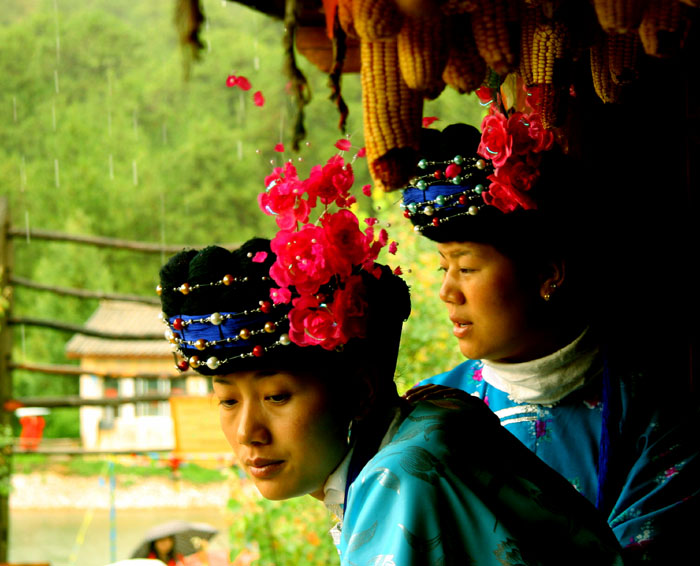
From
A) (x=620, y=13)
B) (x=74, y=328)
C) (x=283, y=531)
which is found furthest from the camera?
(x=74, y=328)

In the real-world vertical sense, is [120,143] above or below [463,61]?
above

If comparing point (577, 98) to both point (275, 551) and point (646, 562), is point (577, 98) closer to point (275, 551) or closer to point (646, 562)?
point (646, 562)

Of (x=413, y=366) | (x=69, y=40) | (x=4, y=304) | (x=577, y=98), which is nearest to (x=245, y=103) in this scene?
(x=69, y=40)

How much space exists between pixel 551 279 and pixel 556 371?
0.82 ft

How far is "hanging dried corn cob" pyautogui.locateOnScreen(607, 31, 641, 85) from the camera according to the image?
1.63 metres

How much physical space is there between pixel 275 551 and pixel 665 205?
4.36 meters

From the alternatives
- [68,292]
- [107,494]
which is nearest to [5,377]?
[68,292]

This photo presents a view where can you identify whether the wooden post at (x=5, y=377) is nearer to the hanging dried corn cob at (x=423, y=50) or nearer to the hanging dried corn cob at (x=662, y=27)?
the hanging dried corn cob at (x=423, y=50)

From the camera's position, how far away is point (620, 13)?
53.6 inches

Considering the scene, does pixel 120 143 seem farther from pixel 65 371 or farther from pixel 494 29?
pixel 494 29

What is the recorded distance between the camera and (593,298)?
260 cm

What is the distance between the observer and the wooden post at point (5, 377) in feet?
27.3

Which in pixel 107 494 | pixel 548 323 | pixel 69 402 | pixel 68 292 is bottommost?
pixel 107 494

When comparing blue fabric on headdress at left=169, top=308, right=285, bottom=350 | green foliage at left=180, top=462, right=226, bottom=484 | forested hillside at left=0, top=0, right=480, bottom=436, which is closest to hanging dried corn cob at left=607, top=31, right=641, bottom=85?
blue fabric on headdress at left=169, top=308, right=285, bottom=350
